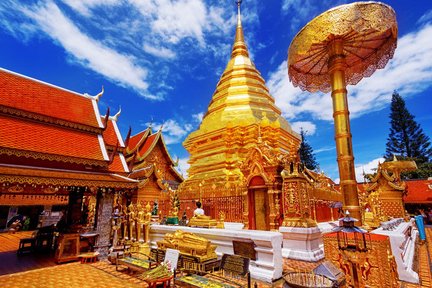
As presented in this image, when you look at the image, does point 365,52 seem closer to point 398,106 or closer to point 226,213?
point 226,213

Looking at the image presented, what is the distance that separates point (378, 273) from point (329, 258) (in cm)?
77

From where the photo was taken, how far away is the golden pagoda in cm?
875

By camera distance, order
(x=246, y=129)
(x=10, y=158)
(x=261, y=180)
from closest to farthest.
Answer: (x=10, y=158) < (x=261, y=180) < (x=246, y=129)

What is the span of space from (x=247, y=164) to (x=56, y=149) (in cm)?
638

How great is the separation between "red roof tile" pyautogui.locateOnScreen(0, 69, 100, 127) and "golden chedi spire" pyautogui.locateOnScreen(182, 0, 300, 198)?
5635mm

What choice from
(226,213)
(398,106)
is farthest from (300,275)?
(398,106)

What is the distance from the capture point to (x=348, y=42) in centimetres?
795

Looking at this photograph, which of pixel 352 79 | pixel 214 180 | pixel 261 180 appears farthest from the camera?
pixel 214 180

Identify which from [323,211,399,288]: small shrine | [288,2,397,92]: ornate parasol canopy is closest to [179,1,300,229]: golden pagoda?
[288,2,397,92]: ornate parasol canopy

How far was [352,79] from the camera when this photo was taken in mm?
10227

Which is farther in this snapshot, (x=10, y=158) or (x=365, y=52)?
(x=365, y=52)

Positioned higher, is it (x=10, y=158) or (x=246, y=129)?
Answer: (x=246, y=129)

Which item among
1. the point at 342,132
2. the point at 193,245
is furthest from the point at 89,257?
the point at 342,132

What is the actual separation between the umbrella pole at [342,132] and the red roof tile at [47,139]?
770 centimetres
